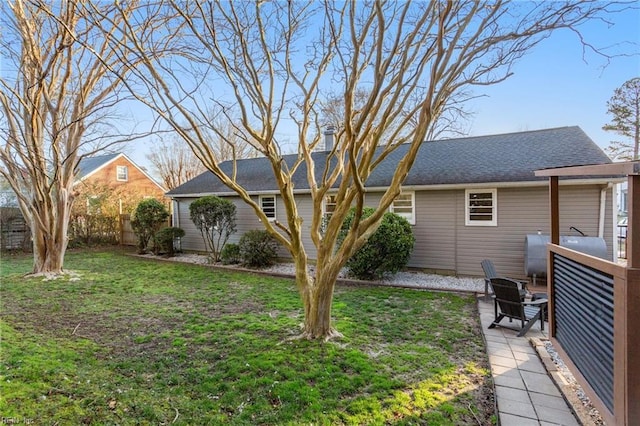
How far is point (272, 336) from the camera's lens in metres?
4.46

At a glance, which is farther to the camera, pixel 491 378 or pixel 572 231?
pixel 572 231

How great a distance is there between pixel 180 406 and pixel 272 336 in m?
1.68

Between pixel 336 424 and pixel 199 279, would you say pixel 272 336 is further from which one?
pixel 199 279

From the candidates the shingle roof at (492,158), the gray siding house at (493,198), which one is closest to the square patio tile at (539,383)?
the gray siding house at (493,198)

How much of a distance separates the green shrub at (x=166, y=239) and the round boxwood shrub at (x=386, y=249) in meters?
7.67

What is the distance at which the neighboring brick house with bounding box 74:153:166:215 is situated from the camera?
1485 cm

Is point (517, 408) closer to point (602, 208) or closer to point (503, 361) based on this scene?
point (503, 361)

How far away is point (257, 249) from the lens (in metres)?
10.1

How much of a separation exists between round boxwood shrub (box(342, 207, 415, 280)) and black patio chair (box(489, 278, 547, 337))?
3.05 metres

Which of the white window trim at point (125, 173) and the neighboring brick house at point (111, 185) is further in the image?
the white window trim at point (125, 173)

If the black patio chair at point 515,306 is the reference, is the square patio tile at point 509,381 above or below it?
below

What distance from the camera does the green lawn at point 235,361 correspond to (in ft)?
9.14

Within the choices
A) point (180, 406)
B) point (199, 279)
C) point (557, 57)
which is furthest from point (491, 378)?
point (199, 279)

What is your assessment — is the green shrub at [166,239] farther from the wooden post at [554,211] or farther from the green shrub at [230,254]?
the wooden post at [554,211]
